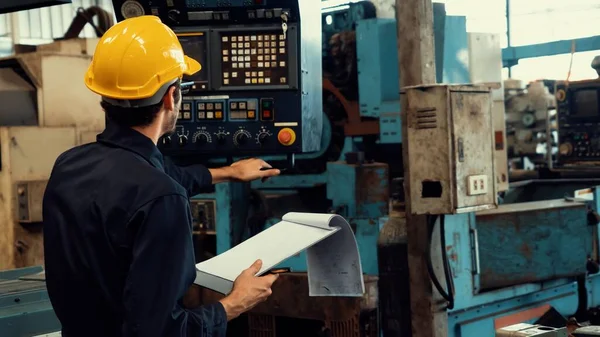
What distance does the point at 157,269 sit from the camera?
4.76 ft

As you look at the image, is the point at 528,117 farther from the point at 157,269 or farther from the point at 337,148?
the point at 157,269

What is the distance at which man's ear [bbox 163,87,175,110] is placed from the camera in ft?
5.47

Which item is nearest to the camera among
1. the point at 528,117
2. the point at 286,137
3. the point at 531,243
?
the point at 286,137

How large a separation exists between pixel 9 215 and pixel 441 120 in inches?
127

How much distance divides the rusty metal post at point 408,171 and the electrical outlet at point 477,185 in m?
0.21

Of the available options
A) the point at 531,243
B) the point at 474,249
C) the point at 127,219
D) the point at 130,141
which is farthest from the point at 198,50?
the point at 531,243

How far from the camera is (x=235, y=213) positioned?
4332 millimetres

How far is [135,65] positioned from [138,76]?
0.03 metres

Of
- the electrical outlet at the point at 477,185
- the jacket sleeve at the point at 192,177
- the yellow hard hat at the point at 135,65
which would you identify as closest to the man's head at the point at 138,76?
the yellow hard hat at the point at 135,65

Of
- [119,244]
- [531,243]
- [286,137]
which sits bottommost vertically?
[531,243]

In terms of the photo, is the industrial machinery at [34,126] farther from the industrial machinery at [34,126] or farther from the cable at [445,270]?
the cable at [445,270]

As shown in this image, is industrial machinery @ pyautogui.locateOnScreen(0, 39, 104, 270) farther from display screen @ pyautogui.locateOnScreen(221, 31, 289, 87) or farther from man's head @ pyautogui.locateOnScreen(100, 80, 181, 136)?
man's head @ pyautogui.locateOnScreen(100, 80, 181, 136)

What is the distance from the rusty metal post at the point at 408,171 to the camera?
2.83 m

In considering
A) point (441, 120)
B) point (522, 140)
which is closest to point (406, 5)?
point (441, 120)
